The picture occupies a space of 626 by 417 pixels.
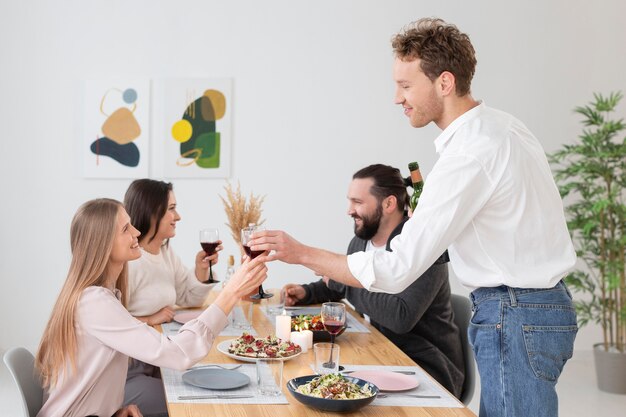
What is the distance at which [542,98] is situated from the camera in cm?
588

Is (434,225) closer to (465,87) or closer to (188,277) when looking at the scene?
(465,87)

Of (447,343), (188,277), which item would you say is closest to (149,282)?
(188,277)

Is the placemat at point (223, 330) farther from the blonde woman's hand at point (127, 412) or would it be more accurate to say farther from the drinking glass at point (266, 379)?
the drinking glass at point (266, 379)

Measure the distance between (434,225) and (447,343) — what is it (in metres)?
1.21

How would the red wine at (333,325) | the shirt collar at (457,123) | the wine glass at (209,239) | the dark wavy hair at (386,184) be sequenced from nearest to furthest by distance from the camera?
the shirt collar at (457,123)
the red wine at (333,325)
the wine glass at (209,239)
the dark wavy hair at (386,184)

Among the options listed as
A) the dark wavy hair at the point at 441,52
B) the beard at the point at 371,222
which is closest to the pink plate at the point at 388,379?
the dark wavy hair at the point at 441,52

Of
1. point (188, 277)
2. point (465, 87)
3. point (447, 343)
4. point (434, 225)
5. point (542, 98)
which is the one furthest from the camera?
point (542, 98)

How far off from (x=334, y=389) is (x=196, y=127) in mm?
3828

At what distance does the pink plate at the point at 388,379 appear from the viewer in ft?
7.22

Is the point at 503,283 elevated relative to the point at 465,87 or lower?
lower

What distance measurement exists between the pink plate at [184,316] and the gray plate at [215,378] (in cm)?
82

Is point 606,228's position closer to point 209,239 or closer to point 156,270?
point 209,239

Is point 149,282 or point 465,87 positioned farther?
point 149,282

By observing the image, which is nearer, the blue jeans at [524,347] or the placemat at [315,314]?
the blue jeans at [524,347]
